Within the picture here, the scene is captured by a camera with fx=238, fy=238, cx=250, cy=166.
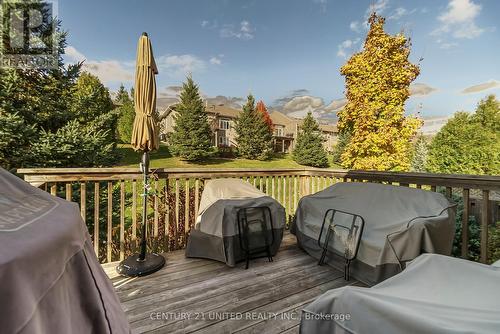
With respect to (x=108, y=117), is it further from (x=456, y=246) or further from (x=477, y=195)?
(x=477, y=195)

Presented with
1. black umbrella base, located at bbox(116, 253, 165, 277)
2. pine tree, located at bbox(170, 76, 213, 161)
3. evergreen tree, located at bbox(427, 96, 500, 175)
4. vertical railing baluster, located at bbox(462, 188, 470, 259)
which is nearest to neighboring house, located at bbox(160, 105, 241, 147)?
pine tree, located at bbox(170, 76, 213, 161)

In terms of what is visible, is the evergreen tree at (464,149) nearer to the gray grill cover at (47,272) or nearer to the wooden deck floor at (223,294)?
the wooden deck floor at (223,294)

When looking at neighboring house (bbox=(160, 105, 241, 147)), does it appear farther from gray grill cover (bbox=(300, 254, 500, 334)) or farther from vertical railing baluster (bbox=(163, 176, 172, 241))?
gray grill cover (bbox=(300, 254, 500, 334))

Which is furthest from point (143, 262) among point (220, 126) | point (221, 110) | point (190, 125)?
point (221, 110)

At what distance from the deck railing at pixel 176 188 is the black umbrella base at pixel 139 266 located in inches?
12.5

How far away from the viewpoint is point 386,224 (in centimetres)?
243

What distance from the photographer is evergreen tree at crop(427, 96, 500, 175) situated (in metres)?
8.71

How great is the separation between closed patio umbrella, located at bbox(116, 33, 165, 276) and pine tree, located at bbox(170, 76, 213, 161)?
15294mm

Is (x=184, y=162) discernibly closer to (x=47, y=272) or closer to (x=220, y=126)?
(x=220, y=126)

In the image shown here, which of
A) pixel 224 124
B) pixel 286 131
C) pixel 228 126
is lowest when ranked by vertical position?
pixel 228 126

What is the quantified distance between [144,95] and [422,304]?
293 cm

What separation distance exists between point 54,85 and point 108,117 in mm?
1193

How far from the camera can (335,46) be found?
11.1m

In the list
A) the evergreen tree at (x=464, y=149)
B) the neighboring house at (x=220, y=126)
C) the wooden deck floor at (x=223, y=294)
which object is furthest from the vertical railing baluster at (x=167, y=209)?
the neighboring house at (x=220, y=126)
